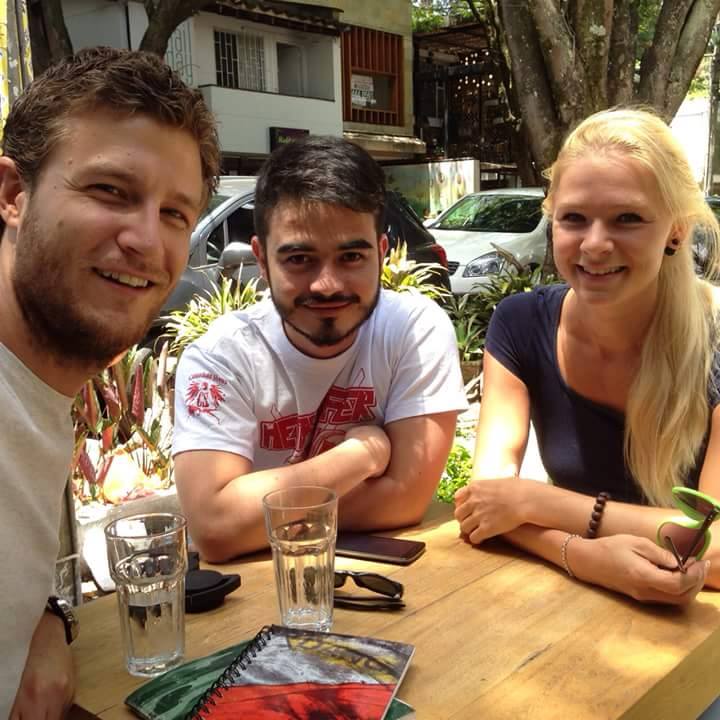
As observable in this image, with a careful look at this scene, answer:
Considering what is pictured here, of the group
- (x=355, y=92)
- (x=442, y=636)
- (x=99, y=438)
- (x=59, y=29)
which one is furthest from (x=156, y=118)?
(x=355, y=92)

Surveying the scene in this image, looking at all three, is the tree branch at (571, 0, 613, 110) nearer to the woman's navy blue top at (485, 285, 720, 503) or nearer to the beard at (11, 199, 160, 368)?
the woman's navy blue top at (485, 285, 720, 503)

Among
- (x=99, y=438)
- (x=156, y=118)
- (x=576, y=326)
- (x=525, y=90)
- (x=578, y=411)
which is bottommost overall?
(x=99, y=438)

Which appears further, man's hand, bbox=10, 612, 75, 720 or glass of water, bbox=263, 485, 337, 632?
glass of water, bbox=263, 485, 337, 632

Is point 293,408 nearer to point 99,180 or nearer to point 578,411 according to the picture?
point 578,411

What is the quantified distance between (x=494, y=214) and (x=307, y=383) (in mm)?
8144

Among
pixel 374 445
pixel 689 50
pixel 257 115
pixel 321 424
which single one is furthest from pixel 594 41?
pixel 257 115

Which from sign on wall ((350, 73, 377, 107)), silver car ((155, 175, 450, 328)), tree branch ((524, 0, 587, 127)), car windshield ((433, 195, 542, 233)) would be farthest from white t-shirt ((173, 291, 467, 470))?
sign on wall ((350, 73, 377, 107))

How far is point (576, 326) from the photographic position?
230 cm

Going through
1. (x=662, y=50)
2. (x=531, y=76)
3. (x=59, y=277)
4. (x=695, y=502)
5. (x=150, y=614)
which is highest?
(x=662, y=50)

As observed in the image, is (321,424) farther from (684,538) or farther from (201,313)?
(201,313)

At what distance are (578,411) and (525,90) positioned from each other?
4794mm

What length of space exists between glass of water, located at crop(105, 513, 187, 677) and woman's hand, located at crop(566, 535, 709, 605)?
2.63 ft

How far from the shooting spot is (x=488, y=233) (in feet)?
31.0

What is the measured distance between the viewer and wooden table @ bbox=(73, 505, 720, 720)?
121cm
